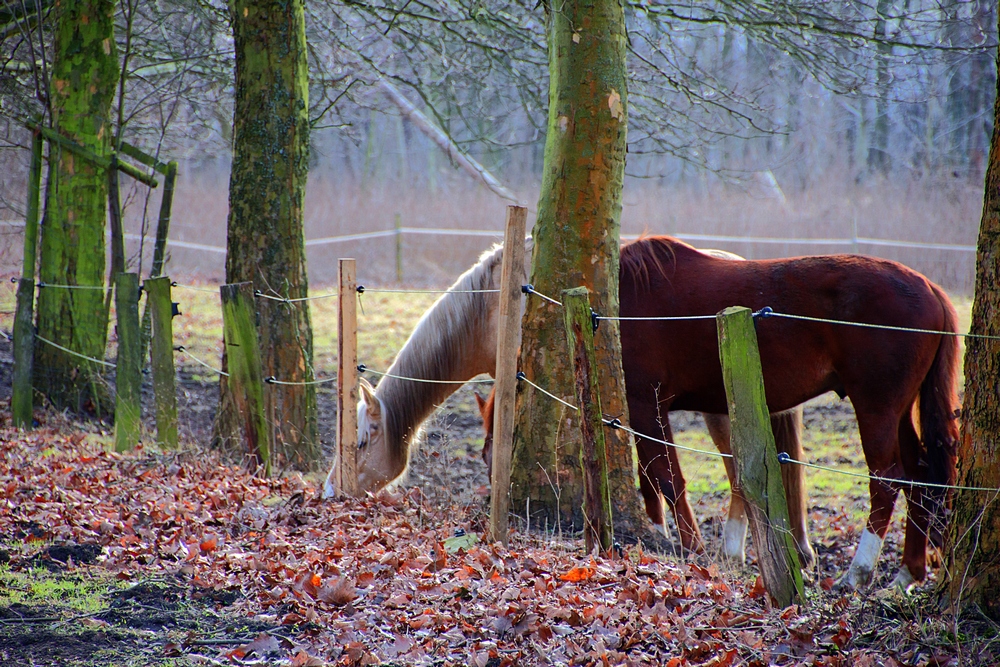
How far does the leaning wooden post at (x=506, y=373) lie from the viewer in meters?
3.79

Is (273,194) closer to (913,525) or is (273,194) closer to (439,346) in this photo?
(439,346)

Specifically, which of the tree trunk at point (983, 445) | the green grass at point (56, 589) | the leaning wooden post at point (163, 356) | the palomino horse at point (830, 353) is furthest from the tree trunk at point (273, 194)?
the tree trunk at point (983, 445)

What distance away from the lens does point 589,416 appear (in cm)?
348

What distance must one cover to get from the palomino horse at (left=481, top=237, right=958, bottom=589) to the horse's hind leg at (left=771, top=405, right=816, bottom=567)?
0.37 meters

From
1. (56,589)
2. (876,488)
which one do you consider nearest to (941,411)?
(876,488)

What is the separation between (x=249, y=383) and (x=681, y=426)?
4.30 meters

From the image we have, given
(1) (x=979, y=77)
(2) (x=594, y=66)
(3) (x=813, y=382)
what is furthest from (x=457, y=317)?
(1) (x=979, y=77)

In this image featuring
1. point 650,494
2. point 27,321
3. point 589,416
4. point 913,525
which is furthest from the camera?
point 27,321

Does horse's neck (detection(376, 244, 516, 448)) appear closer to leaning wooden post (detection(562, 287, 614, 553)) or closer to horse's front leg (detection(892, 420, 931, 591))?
leaning wooden post (detection(562, 287, 614, 553))

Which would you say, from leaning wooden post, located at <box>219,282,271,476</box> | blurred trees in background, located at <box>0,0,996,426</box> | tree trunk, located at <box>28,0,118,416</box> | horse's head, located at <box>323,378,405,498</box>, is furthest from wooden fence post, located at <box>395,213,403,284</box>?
horse's head, located at <box>323,378,405,498</box>

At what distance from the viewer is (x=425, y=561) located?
139 inches

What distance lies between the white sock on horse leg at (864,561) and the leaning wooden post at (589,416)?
1.56 metres

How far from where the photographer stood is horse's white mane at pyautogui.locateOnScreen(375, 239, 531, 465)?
5305 mm

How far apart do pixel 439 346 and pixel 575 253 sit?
4.72ft
